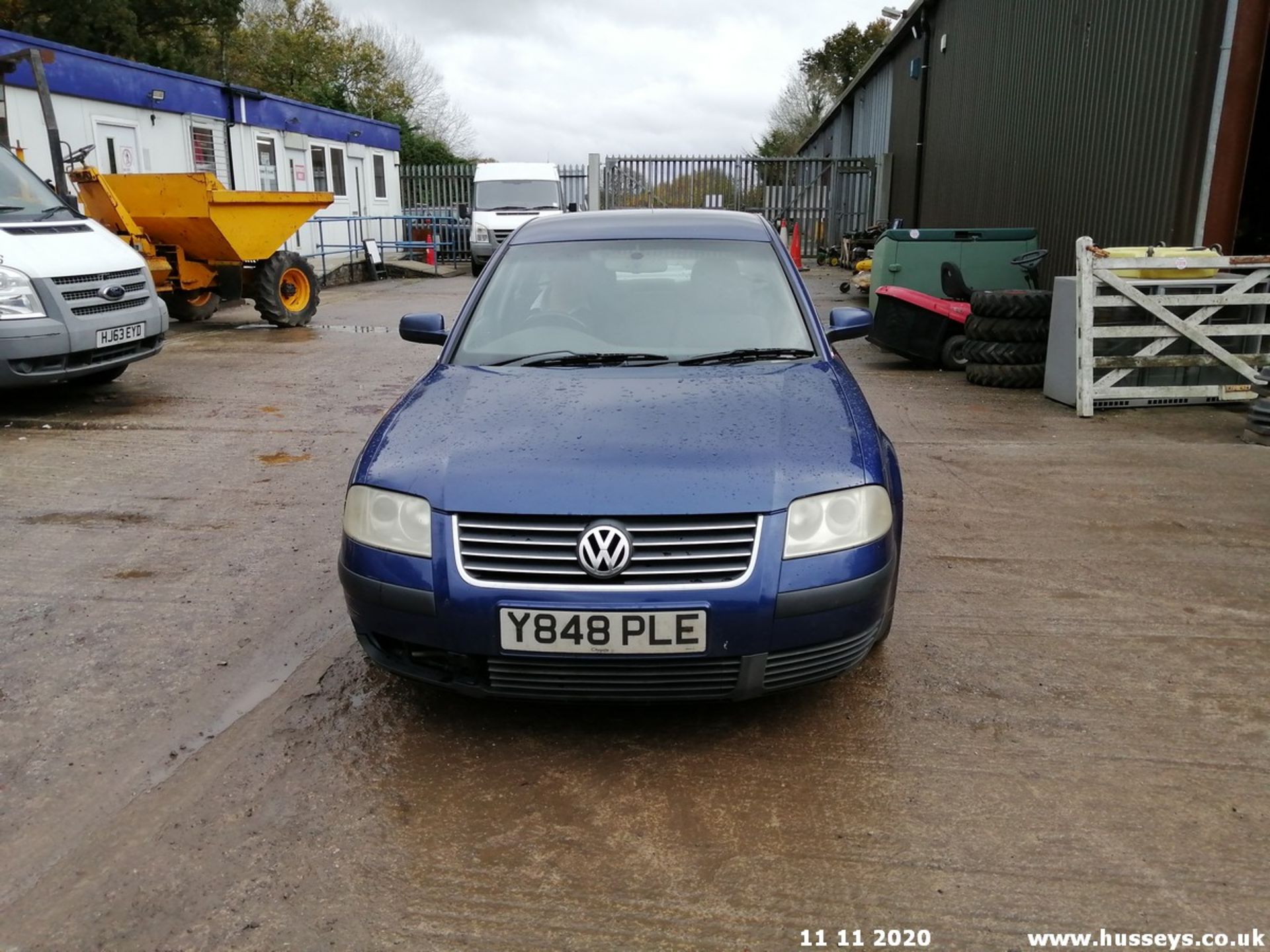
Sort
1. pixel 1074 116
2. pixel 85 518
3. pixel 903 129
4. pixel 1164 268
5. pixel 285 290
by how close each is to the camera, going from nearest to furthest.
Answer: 1. pixel 85 518
2. pixel 1164 268
3. pixel 1074 116
4. pixel 285 290
5. pixel 903 129

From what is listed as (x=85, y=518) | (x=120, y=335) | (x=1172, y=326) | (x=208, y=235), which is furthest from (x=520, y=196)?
(x=85, y=518)

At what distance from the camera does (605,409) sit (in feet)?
11.1

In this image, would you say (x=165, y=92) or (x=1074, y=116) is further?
(x=165, y=92)

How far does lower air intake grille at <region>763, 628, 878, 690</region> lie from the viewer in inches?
115

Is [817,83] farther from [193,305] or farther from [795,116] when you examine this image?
[193,305]

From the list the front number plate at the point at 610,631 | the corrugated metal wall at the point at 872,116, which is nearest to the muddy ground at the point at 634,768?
the front number plate at the point at 610,631

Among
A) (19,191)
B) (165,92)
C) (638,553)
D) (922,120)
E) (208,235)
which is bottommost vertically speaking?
(638,553)

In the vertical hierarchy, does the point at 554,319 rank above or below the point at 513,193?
below

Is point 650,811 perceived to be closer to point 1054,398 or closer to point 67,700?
point 67,700

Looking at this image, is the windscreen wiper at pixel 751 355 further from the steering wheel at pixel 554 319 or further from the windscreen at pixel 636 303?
the steering wheel at pixel 554 319

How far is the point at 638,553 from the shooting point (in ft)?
9.22

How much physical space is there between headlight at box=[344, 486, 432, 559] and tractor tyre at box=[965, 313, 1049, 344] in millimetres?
7443

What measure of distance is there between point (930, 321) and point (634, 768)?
8080 millimetres

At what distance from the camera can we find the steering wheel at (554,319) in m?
4.22
